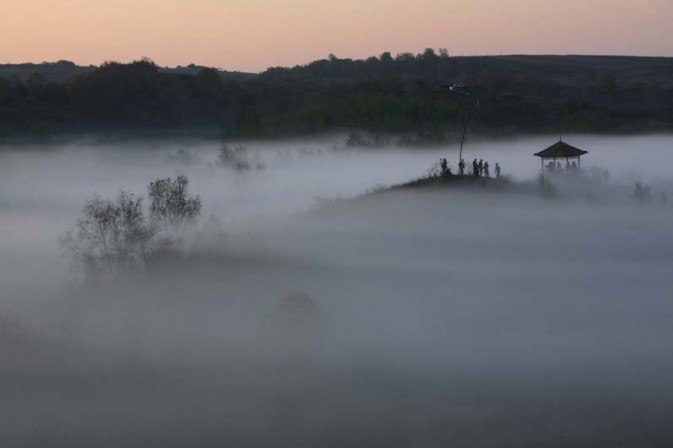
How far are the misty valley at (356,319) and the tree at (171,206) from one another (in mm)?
175

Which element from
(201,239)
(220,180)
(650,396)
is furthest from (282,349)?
(220,180)

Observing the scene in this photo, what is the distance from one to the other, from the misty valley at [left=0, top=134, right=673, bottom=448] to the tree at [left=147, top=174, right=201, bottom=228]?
175mm

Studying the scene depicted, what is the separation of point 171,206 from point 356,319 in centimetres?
1820

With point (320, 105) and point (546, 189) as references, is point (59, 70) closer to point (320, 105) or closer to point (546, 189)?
point (320, 105)

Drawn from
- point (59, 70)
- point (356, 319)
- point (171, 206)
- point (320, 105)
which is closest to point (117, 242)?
point (171, 206)

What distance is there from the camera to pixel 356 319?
49.9 metres

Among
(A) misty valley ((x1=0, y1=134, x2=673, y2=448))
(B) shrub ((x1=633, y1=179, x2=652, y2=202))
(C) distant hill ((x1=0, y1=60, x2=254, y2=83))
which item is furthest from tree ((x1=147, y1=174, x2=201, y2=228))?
(C) distant hill ((x1=0, y1=60, x2=254, y2=83))

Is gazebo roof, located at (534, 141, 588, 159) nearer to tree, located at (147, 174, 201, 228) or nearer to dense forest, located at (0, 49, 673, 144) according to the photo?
tree, located at (147, 174, 201, 228)

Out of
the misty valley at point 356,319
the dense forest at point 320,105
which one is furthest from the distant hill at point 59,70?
the misty valley at point 356,319

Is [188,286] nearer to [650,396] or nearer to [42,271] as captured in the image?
[42,271]

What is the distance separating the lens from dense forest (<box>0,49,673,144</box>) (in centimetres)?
12219

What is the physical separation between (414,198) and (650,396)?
105 feet

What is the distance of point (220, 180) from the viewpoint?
10794cm

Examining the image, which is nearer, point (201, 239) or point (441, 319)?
point (441, 319)
